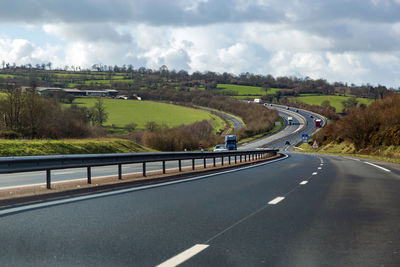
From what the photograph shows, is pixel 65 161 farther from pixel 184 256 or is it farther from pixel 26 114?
pixel 26 114

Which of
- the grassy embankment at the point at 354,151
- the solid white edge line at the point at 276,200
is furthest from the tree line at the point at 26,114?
the solid white edge line at the point at 276,200

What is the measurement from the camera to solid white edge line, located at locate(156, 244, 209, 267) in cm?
566

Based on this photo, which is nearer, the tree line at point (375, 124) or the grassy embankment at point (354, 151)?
the grassy embankment at point (354, 151)

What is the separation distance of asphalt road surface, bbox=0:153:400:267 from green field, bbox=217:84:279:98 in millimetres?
169115

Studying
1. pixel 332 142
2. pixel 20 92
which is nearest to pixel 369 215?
pixel 20 92

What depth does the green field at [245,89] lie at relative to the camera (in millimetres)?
182750

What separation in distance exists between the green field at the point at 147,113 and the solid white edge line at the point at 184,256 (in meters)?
101

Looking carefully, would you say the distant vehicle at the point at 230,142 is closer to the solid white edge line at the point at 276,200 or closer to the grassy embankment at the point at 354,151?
the grassy embankment at the point at 354,151

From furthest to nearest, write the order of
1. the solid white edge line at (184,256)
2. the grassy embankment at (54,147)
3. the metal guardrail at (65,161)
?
1. the grassy embankment at (54,147)
2. the metal guardrail at (65,161)
3. the solid white edge line at (184,256)

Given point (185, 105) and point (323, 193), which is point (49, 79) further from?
point (323, 193)

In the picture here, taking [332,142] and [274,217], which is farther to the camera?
[332,142]

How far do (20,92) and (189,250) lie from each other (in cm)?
4641

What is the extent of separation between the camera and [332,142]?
327ft

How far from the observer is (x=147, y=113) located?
12812 cm
